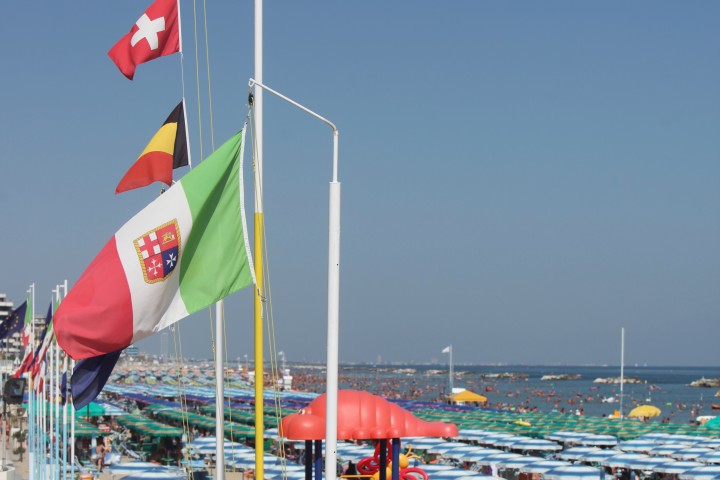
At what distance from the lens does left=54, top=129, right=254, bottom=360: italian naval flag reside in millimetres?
→ 8633

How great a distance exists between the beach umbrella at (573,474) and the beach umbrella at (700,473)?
2.81 metres

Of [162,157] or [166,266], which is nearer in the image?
[166,266]

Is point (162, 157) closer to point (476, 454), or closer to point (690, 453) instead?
point (476, 454)

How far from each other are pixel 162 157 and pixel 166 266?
4589 millimetres

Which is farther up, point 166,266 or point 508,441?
point 166,266

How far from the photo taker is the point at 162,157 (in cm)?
1317

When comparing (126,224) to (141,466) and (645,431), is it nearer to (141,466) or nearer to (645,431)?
(141,466)

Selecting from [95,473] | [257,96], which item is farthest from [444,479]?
[257,96]

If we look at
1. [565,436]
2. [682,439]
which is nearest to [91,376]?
[565,436]

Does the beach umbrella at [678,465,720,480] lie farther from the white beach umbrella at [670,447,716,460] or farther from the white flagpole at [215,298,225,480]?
the white flagpole at [215,298,225,480]

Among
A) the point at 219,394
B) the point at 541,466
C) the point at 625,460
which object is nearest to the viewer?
the point at 219,394

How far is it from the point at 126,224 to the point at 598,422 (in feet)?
140

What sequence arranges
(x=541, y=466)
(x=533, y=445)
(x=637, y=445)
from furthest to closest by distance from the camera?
(x=533, y=445)
(x=637, y=445)
(x=541, y=466)

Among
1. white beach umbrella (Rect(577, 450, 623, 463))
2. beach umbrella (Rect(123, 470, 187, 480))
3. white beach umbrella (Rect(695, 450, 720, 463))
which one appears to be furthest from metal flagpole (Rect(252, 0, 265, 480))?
white beach umbrella (Rect(695, 450, 720, 463))
